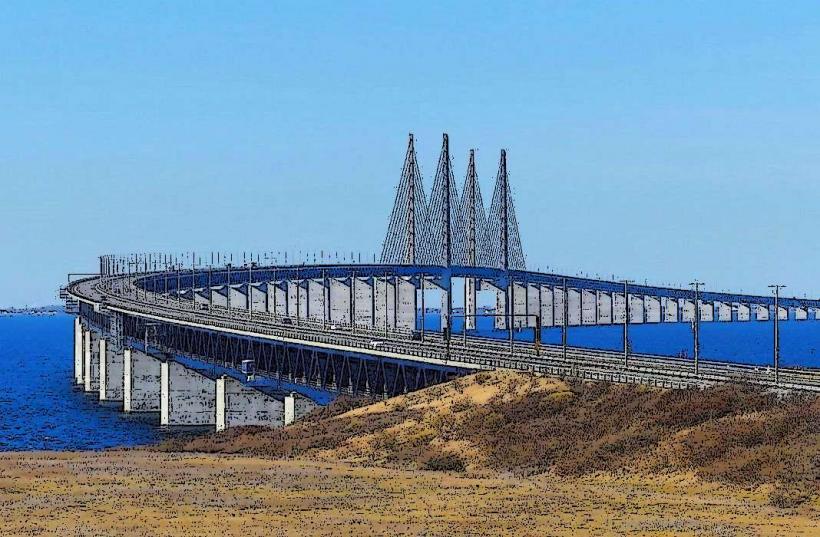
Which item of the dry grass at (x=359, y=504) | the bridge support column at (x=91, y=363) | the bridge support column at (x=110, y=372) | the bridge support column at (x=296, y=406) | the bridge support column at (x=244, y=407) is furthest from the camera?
the bridge support column at (x=91, y=363)

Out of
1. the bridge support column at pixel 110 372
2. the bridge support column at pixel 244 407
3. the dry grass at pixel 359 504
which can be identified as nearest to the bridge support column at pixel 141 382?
the bridge support column at pixel 110 372

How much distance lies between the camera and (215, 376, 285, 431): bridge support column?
10675cm

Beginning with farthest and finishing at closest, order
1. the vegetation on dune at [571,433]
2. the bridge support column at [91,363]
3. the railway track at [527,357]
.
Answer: the bridge support column at [91,363] < the railway track at [527,357] < the vegetation on dune at [571,433]

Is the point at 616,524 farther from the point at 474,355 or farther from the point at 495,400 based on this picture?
the point at 474,355

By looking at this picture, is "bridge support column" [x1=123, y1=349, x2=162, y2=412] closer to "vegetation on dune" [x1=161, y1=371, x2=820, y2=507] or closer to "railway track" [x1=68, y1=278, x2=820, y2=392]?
"railway track" [x1=68, y1=278, x2=820, y2=392]

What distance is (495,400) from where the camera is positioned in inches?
2803

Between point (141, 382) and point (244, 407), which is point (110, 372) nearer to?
point (141, 382)

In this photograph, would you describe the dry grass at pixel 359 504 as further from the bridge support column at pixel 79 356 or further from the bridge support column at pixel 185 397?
the bridge support column at pixel 79 356

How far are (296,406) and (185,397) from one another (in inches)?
1004

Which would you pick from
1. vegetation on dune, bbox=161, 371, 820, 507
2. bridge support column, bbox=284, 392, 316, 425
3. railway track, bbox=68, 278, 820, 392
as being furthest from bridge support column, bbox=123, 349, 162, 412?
vegetation on dune, bbox=161, 371, 820, 507

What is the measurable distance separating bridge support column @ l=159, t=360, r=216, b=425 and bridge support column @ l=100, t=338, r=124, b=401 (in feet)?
67.1

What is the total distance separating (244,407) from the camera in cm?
10806

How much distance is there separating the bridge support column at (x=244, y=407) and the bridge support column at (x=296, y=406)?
7.77 m

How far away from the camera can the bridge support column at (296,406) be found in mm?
96250
